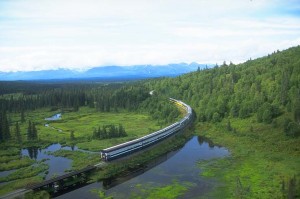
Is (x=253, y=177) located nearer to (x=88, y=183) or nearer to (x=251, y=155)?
(x=251, y=155)

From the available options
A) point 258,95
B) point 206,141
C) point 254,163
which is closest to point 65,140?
point 206,141

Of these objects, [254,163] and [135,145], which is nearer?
[254,163]

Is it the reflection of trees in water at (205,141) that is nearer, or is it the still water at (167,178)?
the still water at (167,178)

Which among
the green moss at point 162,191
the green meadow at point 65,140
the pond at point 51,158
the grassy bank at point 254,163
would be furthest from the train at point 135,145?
the green moss at point 162,191

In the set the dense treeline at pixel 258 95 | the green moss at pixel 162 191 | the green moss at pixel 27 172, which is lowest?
the green moss at pixel 162 191

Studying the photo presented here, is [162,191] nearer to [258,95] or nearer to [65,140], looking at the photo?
[65,140]

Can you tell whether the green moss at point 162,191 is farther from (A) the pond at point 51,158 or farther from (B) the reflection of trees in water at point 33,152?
(B) the reflection of trees in water at point 33,152
